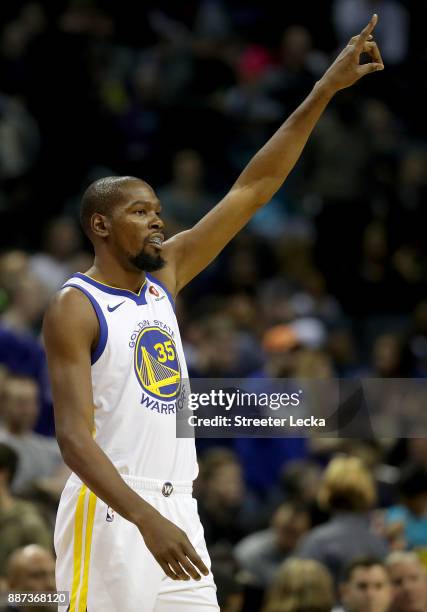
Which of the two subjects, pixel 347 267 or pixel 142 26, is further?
pixel 142 26

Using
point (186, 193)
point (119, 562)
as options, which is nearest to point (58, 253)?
point (186, 193)

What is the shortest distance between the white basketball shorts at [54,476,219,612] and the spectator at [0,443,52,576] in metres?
2.34

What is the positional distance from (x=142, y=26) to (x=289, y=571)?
8.61m

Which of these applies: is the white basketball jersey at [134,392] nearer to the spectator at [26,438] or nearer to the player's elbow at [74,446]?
the player's elbow at [74,446]

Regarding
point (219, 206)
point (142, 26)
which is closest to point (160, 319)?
point (219, 206)

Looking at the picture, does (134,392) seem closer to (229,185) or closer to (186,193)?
(186,193)

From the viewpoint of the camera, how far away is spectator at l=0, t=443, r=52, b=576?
23.0 ft

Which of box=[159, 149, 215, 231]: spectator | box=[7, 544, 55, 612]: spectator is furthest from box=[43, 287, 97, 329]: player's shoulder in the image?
box=[159, 149, 215, 231]: spectator

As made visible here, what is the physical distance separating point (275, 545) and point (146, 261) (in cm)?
379

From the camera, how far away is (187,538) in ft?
14.2

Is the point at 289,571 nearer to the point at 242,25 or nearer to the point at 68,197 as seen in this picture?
the point at 68,197

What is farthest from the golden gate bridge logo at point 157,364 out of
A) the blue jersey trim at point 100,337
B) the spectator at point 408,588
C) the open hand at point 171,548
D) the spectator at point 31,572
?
the spectator at point 408,588

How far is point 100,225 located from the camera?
497 centimetres

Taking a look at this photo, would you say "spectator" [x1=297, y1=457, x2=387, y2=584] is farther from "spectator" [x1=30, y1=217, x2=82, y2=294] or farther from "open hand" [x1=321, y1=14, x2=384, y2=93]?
"spectator" [x1=30, y1=217, x2=82, y2=294]
